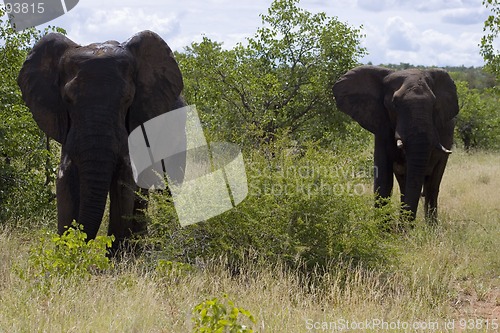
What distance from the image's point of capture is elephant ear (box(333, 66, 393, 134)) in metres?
11.8

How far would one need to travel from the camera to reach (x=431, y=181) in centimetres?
1191

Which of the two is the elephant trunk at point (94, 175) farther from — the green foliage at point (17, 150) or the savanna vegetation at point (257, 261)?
the green foliage at point (17, 150)

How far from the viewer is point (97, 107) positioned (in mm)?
7266

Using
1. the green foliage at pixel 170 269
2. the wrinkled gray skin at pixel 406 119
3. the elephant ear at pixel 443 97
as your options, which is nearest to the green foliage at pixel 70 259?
the green foliage at pixel 170 269

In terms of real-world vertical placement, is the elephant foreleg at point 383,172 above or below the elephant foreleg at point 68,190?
below

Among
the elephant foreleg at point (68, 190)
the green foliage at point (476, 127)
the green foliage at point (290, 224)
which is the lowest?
the green foliage at point (476, 127)

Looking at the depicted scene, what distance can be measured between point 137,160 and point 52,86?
118cm

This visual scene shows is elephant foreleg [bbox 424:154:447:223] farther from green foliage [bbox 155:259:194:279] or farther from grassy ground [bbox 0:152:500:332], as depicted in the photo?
green foliage [bbox 155:259:194:279]

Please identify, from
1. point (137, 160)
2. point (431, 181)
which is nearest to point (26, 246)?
point (137, 160)

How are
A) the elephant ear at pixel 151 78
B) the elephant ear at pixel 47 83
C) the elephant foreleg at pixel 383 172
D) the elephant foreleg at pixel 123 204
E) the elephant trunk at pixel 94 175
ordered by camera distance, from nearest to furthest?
the elephant trunk at pixel 94 175, the elephant foreleg at pixel 123 204, the elephant ear at pixel 47 83, the elephant ear at pixel 151 78, the elephant foreleg at pixel 383 172

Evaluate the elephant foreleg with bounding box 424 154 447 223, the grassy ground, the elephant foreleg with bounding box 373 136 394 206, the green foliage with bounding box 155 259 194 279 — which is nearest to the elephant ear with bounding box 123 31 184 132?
the grassy ground

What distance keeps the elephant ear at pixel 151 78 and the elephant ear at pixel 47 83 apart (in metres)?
0.70

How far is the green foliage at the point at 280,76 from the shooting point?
626 inches

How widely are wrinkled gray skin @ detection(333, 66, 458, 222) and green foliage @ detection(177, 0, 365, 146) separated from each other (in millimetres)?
→ 3548
